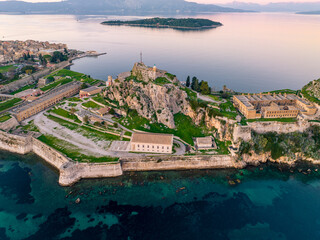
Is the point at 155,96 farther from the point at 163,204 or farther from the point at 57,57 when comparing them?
the point at 57,57

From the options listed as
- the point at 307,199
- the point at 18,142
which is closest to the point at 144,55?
the point at 18,142

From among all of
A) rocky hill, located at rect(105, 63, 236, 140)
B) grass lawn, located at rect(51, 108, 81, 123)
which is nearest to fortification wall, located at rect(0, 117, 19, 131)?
grass lawn, located at rect(51, 108, 81, 123)

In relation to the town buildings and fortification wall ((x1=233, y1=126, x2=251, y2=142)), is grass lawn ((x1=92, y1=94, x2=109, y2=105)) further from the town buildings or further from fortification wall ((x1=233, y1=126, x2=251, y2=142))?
the town buildings

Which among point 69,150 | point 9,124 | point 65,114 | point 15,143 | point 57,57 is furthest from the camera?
point 57,57

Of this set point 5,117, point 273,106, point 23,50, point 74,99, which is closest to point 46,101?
point 74,99

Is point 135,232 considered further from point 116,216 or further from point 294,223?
point 294,223
